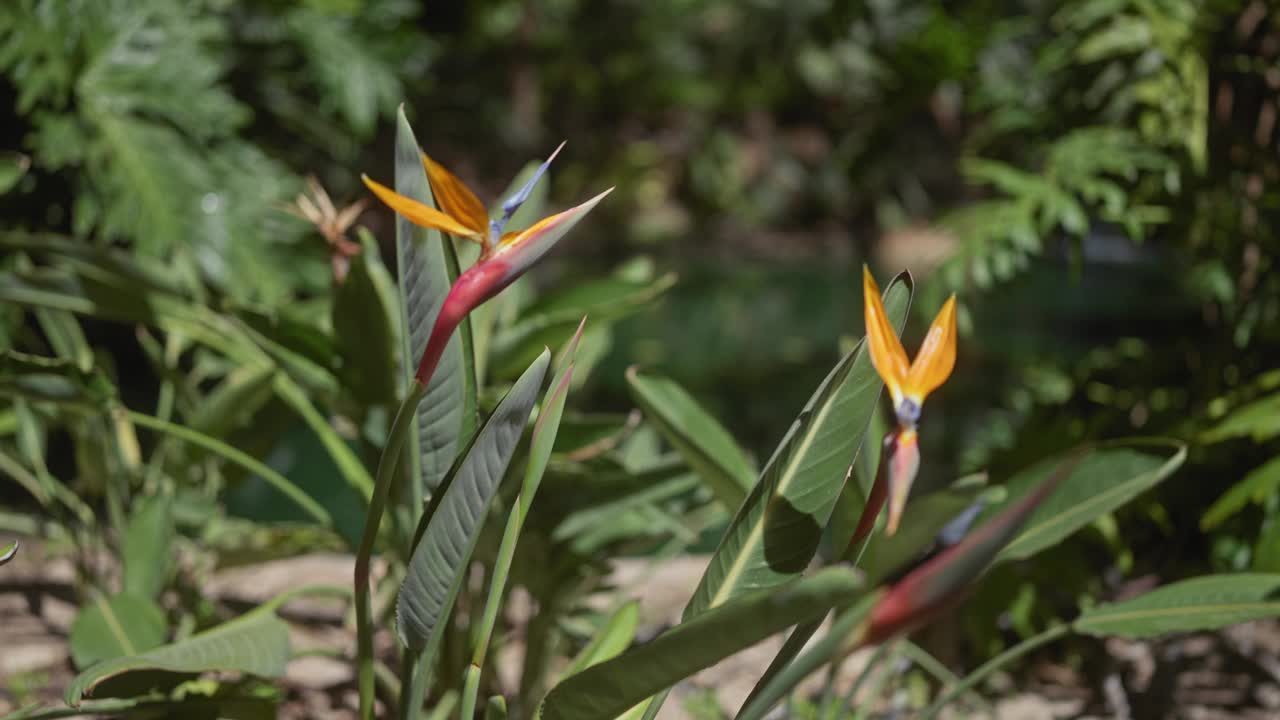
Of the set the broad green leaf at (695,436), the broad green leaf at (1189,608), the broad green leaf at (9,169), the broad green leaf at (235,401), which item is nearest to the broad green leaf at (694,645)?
the broad green leaf at (695,436)

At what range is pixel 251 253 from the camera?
1925 mm

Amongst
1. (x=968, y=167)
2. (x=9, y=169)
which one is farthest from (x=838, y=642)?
(x=9, y=169)

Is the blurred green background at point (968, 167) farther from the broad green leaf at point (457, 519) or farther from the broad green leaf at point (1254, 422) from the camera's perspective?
the broad green leaf at point (457, 519)

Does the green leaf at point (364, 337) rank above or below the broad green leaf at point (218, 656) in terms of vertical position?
above

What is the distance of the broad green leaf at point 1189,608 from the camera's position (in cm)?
80

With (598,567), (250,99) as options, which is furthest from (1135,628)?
(250,99)

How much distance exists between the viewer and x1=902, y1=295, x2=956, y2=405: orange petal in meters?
0.60

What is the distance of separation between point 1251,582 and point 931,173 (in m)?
13.2

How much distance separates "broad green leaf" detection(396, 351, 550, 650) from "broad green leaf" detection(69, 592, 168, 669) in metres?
0.39

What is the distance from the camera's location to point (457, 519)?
67 centimetres

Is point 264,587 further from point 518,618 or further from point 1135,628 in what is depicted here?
point 1135,628

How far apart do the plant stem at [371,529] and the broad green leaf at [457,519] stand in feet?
0.11

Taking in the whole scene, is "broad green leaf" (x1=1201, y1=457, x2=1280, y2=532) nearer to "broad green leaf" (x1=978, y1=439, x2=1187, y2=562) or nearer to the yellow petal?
"broad green leaf" (x1=978, y1=439, x2=1187, y2=562)

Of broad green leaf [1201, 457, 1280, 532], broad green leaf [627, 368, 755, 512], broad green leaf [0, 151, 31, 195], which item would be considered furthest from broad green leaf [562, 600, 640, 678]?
broad green leaf [0, 151, 31, 195]
